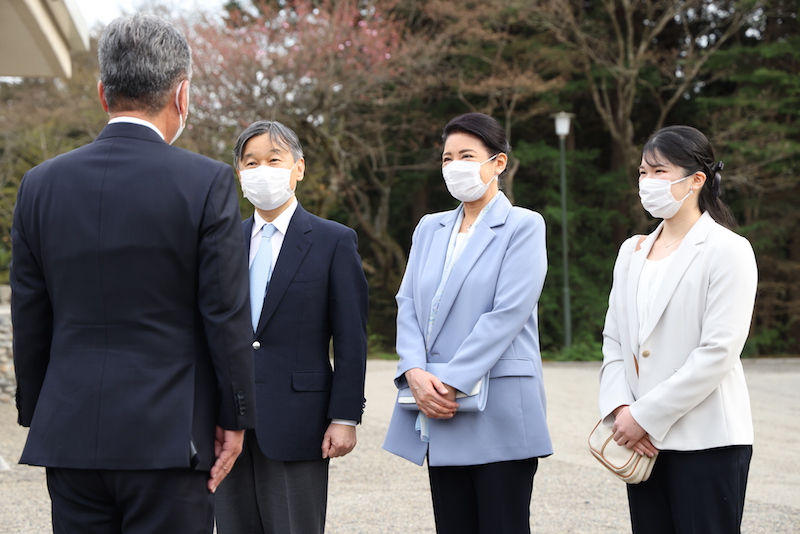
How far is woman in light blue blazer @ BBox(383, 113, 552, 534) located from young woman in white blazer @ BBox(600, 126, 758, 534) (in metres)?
0.32

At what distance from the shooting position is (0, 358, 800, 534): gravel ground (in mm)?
5129

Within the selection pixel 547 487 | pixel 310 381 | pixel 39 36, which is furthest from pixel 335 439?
pixel 39 36

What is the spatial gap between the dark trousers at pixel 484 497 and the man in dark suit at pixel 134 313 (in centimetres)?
111

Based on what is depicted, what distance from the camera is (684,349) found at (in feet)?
9.54

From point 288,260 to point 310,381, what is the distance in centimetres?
44

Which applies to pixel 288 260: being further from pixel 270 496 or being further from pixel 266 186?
pixel 270 496

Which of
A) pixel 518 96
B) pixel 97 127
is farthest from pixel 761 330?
pixel 97 127

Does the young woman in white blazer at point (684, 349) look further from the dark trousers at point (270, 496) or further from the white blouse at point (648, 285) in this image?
the dark trousers at point (270, 496)

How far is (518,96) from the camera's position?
720 inches

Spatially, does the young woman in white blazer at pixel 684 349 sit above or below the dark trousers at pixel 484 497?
above

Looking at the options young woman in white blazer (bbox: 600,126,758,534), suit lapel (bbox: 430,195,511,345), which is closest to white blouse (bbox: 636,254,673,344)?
young woman in white blazer (bbox: 600,126,758,534)

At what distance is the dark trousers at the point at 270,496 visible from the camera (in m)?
3.02

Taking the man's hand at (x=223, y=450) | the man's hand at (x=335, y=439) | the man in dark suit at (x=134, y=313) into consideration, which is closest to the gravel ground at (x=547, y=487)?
the man's hand at (x=335, y=439)

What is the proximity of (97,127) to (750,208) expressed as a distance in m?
14.3
